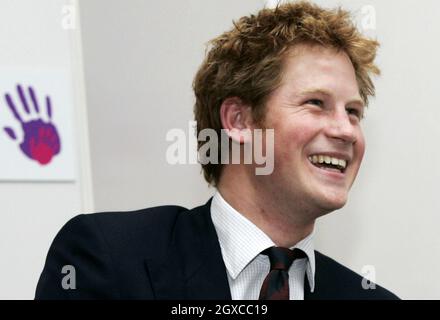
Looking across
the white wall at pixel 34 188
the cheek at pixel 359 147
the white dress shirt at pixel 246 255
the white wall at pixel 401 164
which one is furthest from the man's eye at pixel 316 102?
the white wall at pixel 34 188

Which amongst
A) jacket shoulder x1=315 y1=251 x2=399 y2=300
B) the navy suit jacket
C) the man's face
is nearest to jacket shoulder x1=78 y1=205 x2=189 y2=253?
the navy suit jacket

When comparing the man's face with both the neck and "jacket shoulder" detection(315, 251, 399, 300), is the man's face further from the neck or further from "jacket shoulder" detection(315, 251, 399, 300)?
"jacket shoulder" detection(315, 251, 399, 300)

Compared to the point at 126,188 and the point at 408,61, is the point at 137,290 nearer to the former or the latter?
the point at 126,188

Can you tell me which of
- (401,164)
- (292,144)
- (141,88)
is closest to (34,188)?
(141,88)

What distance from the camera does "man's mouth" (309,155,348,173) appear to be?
4.67 feet

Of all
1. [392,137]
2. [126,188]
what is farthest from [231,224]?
[392,137]

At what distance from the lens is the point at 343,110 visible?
1.46 meters

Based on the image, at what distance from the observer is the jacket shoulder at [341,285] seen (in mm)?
1485

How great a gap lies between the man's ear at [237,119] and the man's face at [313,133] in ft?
0.20

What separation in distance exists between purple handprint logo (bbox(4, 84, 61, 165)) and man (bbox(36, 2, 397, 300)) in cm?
37

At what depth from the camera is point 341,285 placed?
4.96ft

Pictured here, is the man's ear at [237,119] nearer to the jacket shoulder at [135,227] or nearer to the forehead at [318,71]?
the forehead at [318,71]

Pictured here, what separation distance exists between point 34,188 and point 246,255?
0.57 metres
